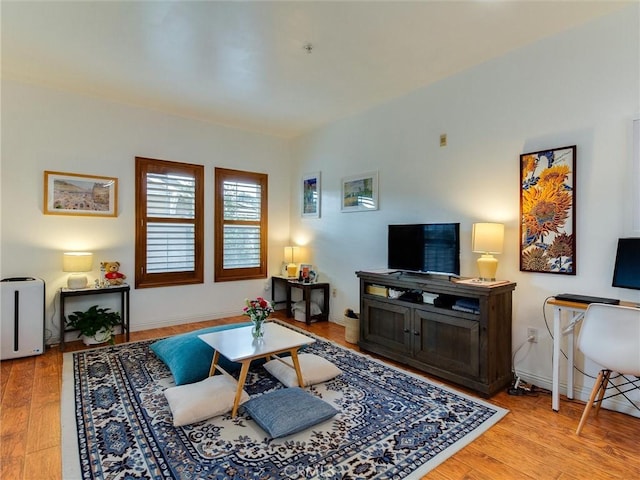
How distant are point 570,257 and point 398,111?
238cm

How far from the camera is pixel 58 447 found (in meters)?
2.00

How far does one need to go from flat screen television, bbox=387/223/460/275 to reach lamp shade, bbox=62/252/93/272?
335cm

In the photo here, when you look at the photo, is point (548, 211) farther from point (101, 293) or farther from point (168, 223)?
point (101, 293)

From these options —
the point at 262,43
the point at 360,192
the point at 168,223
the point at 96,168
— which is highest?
the point at 262,43

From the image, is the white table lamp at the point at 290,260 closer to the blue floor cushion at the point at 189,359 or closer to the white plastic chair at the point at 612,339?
the blue floor cushion at the point at 189,359

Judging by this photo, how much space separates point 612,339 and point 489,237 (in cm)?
110

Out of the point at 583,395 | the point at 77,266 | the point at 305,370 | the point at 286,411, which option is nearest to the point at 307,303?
the point at 305,370

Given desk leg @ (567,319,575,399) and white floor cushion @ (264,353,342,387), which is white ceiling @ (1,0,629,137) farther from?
white floor cushion @ (264,353,342,387)

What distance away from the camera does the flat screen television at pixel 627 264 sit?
7.54ft

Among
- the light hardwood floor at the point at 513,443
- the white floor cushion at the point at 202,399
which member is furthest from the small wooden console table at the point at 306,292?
the light hardwood floor at the point at 513,443

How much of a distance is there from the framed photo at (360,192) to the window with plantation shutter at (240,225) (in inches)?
58.4

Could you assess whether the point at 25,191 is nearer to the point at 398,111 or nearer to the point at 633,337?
the point at 398,111

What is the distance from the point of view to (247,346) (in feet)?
8.61


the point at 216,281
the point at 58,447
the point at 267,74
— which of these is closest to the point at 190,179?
the point at 216,281
